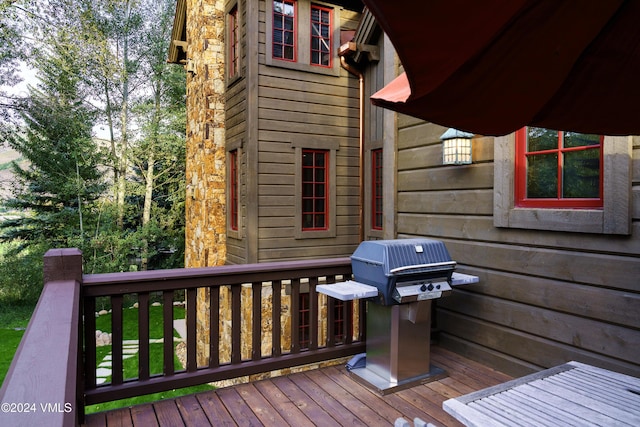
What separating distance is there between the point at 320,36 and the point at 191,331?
5.79 meters

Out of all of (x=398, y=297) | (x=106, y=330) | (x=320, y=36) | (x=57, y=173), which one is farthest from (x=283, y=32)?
(x=57, y=173)

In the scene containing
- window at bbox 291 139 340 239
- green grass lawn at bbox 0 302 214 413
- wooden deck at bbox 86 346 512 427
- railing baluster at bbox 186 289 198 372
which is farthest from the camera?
green grass lawn at bbox 0 302 214 413

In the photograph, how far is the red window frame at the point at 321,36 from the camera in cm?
725

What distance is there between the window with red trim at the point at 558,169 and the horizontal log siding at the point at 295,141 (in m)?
4.31

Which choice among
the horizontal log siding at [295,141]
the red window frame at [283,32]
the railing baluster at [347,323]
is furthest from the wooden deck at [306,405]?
the red window frame at [283,32]

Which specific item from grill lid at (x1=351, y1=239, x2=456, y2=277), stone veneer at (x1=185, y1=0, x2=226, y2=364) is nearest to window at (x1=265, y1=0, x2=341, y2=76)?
stone veneer at (x1=185, y1=0, x2=226, y2=364)

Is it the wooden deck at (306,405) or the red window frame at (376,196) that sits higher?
the red window frame at (376,196)

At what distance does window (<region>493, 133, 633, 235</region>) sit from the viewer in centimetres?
245

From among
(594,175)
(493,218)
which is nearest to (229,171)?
(493,218)

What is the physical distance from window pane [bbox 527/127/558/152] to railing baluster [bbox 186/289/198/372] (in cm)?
252

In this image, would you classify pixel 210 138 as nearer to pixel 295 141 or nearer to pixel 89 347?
pixel 295 141

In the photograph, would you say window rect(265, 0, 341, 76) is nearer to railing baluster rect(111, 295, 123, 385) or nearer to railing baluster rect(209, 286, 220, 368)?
railing baluster rect(209, 286, 220, 368)

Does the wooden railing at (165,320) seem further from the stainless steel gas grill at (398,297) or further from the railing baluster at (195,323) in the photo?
the stainless steel gas grill at (398,297)

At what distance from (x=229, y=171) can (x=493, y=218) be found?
226 inches
